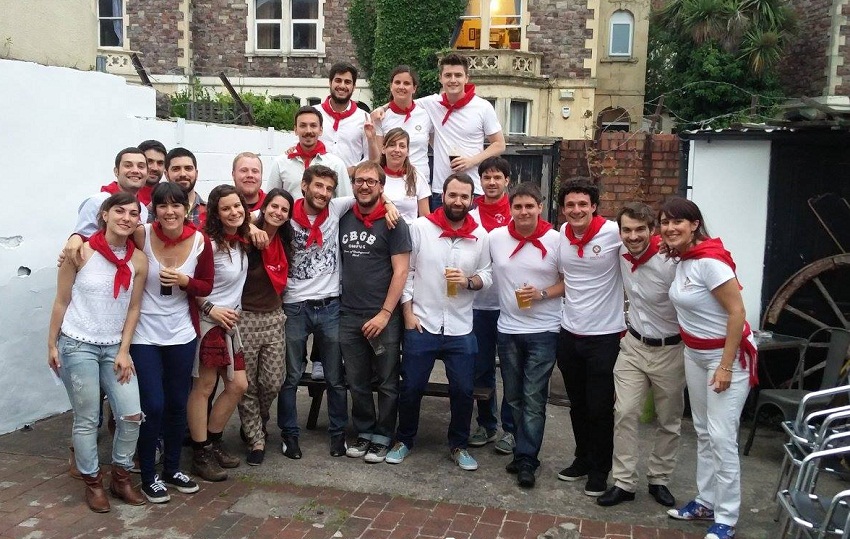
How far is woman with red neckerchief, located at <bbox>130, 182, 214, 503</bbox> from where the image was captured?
15.0ft

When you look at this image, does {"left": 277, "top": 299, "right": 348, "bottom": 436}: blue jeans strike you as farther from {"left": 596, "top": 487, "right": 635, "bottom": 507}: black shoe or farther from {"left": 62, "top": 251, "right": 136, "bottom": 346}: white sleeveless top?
{"left": 596, "top": 487, "right": 635, "bottom": 507}: black shoe

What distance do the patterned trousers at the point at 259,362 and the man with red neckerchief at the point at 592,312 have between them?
182cm

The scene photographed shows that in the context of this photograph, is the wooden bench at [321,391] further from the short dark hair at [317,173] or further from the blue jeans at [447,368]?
the short dark hair at [317,173]

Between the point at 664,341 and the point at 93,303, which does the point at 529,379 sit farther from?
the point at 93,303

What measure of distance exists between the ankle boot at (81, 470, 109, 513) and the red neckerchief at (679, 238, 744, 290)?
3.53m

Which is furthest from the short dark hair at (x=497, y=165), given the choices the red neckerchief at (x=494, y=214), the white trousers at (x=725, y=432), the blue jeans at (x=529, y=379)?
the white trousers at (x=725, y=432)

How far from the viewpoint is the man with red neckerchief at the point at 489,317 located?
5508mm

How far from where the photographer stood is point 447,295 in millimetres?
5172

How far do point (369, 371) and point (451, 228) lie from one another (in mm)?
1138

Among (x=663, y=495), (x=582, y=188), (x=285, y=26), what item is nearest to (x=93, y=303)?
(x=582, y=188)

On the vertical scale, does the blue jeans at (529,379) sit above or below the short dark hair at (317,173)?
below

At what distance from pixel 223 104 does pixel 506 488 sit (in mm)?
6204

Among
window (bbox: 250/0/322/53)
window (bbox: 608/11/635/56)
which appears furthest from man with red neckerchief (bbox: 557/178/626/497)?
window (bbox: 608/11/635/56)

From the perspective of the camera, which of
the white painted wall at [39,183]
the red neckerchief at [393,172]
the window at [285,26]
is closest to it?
the white painted wall at [39,183]
